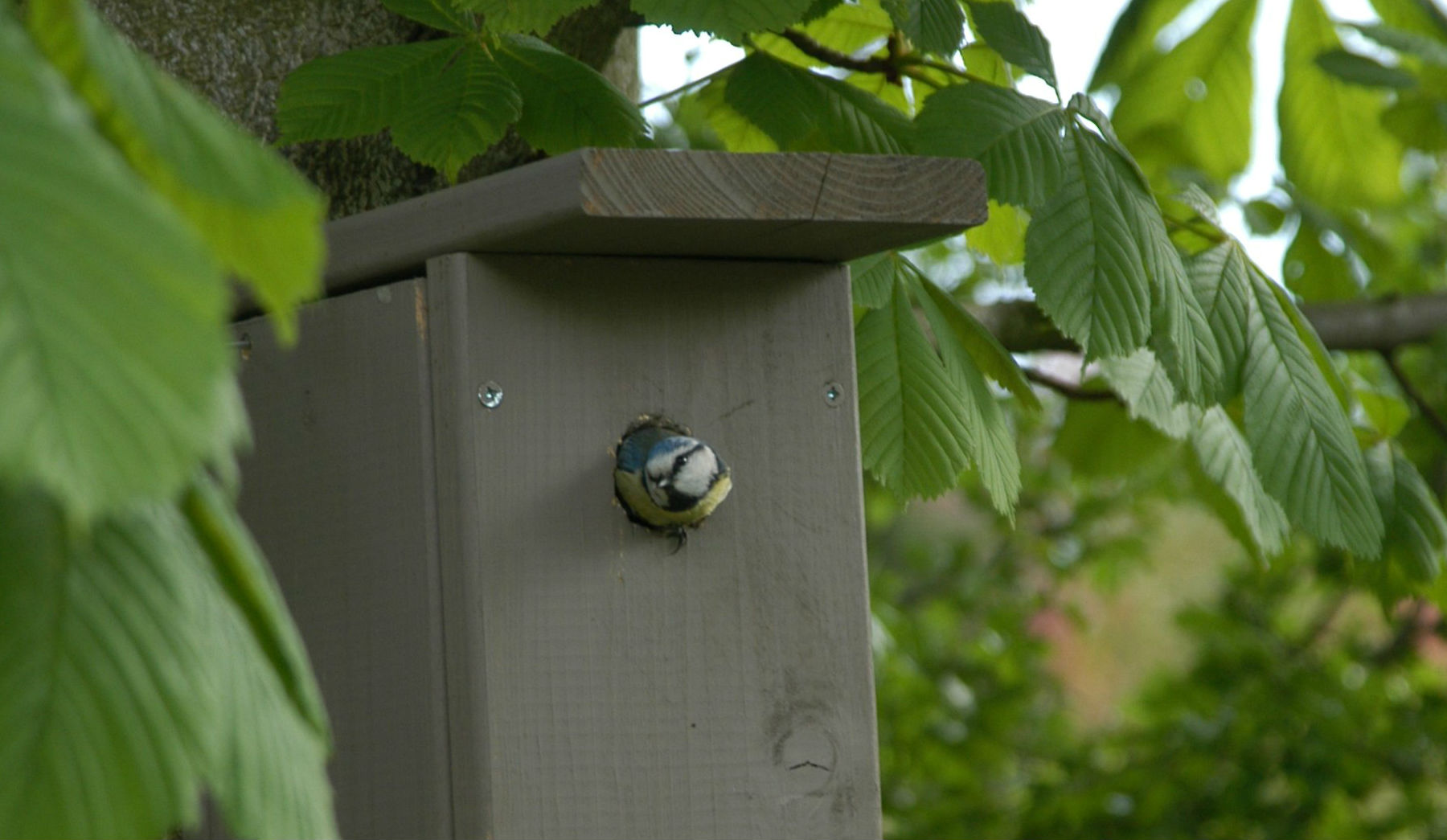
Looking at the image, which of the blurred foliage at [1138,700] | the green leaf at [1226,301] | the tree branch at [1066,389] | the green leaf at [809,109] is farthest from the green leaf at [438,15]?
the blurred foliage at [1138,700]

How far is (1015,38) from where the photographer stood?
1.18 meters

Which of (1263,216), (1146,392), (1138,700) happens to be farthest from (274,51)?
(1138,700)

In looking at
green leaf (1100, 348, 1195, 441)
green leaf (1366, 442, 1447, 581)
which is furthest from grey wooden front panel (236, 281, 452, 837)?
green leaf (1366, 442, 1447, 581)

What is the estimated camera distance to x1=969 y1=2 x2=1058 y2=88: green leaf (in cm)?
117

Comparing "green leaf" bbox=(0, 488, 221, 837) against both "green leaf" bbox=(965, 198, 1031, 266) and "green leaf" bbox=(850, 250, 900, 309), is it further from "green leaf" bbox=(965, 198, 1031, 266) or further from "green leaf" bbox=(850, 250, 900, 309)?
"green leaf" bbox=(965, 198, 1031, 266)

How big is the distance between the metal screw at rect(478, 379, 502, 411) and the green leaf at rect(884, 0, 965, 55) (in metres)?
0.38

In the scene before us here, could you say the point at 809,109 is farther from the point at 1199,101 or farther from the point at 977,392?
the point at 1199,101

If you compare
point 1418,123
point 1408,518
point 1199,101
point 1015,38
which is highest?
point 1199,101

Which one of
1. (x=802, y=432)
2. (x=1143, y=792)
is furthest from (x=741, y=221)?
(x=1143, y=792)

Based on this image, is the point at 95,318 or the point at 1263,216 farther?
the point at 1263,216

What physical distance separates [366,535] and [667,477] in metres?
0.22

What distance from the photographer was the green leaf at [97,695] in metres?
0.43

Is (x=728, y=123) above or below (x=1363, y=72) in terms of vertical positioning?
below

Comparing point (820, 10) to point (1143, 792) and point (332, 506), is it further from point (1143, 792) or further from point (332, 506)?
point (1143, 792)
